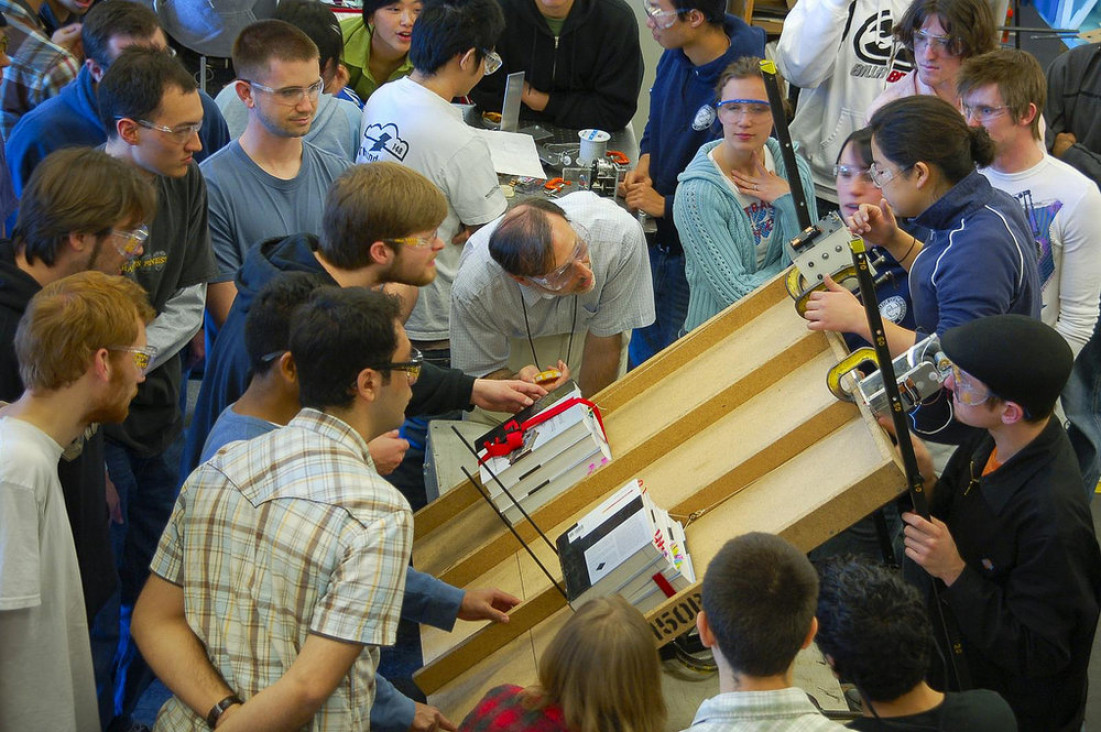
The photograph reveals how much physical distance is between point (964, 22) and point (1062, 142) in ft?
3.40

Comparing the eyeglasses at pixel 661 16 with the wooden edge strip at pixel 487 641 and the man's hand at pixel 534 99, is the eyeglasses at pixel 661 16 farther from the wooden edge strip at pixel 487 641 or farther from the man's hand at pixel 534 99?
the wooden edge strip at pixel 487 641

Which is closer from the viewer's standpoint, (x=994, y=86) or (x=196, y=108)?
(x=196, y=108)

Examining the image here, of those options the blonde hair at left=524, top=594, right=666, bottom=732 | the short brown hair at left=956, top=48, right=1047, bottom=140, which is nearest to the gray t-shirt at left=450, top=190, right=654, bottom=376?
the short brown hair at left=956, top=48, right=1047, bottom=140

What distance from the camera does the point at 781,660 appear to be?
1600mm

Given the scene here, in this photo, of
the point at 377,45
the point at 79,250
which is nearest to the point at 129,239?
the point at 79,250

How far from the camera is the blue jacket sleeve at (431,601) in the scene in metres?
2.18

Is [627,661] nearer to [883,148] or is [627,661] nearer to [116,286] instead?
[116,286]

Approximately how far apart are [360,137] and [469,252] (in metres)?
0.94

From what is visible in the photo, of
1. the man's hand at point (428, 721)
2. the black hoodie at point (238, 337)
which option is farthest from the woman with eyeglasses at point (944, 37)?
the man's hand at point (428, 721)

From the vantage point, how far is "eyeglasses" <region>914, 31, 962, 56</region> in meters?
3.53

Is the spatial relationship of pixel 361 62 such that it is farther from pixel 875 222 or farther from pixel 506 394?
pixel 875 222

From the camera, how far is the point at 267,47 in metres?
3.27

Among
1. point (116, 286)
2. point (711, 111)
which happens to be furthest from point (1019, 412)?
point (711, 111)

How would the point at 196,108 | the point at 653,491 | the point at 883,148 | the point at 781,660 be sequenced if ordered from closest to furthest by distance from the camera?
the point at 781,660 < the point at 653,491 < the point at 883,148 < the point at 196,108
